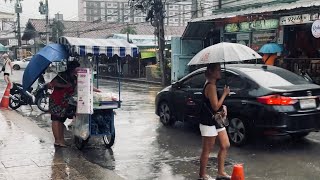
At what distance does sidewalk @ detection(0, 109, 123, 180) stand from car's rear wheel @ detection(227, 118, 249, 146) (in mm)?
2698

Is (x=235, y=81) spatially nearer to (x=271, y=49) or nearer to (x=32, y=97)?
(x=32, y=97)

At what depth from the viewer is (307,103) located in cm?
739

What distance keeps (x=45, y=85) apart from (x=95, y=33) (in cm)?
3835

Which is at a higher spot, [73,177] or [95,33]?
[95,33]

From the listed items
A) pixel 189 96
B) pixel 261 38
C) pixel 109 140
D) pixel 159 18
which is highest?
pixel 159 18

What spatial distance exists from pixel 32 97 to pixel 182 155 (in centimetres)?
749

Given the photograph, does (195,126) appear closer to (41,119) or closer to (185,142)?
(185,142)

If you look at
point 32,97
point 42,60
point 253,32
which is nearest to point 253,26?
point 253,32

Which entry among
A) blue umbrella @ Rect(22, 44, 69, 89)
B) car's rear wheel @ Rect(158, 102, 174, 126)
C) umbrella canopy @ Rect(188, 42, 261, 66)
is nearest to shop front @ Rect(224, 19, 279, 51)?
car's rear wheel @ Rect(158, 102, 174, 126)

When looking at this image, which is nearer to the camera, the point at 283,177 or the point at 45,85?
the point at 283,177

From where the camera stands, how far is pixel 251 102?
755cm

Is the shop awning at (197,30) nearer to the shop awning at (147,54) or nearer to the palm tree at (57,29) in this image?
the shop awning at (147,54)

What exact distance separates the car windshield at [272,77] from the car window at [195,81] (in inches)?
42.5

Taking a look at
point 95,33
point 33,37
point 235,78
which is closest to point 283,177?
point 235,78
